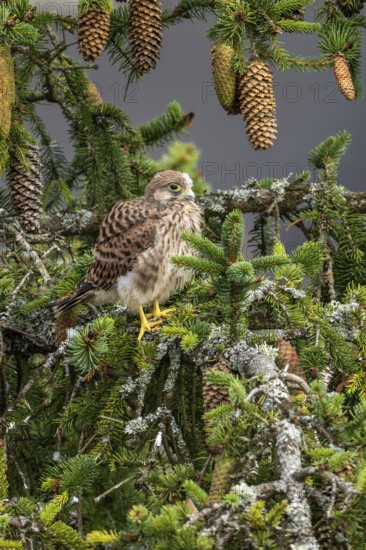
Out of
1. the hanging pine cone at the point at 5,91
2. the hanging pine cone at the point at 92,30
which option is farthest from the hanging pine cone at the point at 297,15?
the hanging pine cone at the point at 5,91

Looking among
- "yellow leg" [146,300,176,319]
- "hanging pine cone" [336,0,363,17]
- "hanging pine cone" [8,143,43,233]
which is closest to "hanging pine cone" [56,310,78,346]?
"yellow leg" [146,300,176,319]

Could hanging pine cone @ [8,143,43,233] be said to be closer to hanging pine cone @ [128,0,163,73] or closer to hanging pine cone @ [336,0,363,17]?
hanging pine cone @ [128,0,163,73]

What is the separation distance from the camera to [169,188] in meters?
3.72

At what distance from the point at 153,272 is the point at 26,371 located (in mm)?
583

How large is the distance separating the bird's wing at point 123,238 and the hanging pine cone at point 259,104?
1.76ft

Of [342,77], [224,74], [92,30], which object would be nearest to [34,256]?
[92,30]

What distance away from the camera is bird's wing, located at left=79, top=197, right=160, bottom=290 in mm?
3432

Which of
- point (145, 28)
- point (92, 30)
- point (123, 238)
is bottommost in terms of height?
point (123, 238)

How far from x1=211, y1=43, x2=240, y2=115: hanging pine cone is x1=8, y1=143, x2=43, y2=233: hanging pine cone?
0.79 meters

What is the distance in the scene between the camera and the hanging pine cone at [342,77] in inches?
128

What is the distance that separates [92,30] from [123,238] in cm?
76

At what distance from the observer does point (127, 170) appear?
3.91 meters

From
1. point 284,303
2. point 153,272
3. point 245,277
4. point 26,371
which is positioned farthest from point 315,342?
point 26,371

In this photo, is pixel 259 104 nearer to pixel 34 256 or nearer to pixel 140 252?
pixel 140 252
